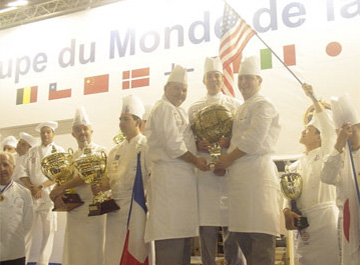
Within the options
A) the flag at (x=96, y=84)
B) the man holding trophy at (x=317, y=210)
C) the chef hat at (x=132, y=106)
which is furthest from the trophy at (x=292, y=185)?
the flag at (x=96, y=84)

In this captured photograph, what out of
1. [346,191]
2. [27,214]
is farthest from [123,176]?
[346,191]

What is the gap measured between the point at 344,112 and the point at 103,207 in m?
2.17

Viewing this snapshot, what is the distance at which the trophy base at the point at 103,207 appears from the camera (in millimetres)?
3939

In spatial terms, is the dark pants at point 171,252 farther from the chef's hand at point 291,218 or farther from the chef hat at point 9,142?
the chef hat at point 9,142

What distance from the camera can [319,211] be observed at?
3873 mm

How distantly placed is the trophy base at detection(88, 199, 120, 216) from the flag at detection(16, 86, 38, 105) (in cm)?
403

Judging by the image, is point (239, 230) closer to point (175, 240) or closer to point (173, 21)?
point (175, 240)

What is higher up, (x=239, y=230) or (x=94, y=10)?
(x=94, y=10)

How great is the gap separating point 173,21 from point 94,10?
1.47m

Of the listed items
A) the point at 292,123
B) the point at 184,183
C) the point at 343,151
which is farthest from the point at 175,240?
the point at 292,123

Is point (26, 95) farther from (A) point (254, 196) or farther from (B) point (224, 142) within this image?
(A) point (254, 196)

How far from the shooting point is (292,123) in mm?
5492

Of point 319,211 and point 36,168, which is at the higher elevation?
point 36,168

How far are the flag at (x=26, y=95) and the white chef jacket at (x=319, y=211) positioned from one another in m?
5.00
